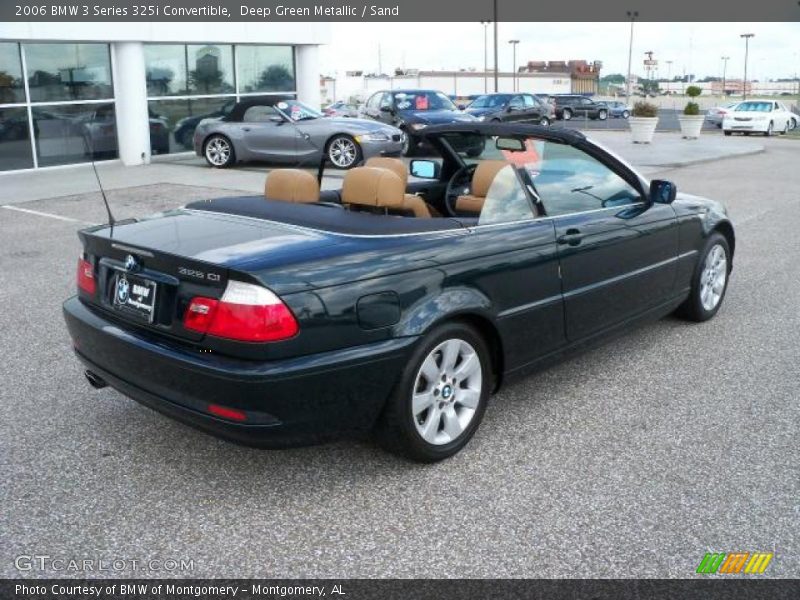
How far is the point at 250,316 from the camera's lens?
318 centimetres

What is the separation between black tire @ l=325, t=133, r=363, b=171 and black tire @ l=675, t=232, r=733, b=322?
10.5 m

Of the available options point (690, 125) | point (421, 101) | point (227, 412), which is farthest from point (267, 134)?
point (690, 125)

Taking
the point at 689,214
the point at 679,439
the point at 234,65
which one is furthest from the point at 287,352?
the point at 234,65

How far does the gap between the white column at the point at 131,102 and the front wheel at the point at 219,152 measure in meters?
1.77

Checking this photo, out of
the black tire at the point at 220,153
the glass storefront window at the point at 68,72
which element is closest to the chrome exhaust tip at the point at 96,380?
the black tire at the point at 220,153

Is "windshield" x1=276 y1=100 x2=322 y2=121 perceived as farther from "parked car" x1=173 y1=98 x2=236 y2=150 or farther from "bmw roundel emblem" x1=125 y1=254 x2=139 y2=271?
"bmw roundel emblem" x1=125 y1=254 x2=139 y2=271

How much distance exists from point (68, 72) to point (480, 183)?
Answer: 1484 cm

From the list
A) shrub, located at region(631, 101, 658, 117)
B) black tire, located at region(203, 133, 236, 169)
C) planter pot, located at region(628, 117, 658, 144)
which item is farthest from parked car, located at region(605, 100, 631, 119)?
black tire, located at region(203, 133, 236, 169)

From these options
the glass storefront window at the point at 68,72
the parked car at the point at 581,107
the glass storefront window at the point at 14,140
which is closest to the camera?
the glass storefront window at the point at 14,140

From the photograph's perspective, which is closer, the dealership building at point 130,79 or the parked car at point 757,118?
the dealership building at point 130,79

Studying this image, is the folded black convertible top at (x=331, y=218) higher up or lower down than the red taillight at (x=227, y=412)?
higher up

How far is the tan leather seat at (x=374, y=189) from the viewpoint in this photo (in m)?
4.07

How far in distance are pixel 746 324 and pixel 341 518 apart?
Answer: 3869 mm

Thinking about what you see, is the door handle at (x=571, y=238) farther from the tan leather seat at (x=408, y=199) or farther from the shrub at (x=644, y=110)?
the shrub at (x=644, y=110)
